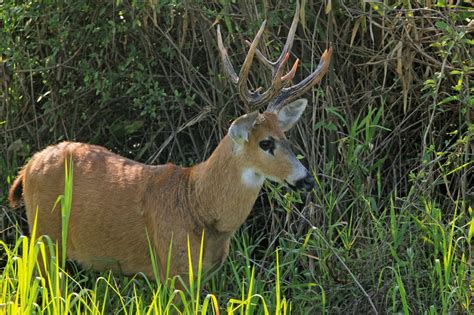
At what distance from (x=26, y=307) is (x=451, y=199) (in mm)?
2960

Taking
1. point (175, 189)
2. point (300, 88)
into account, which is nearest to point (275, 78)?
point (300, 88)

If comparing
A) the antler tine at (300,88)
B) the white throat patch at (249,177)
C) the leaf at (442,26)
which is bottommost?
the white throat patch at (249,177)

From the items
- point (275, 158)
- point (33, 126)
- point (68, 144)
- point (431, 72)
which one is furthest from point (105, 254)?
point (431, 72)

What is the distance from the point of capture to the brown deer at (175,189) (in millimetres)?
6047

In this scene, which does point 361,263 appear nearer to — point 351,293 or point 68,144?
point 351,293

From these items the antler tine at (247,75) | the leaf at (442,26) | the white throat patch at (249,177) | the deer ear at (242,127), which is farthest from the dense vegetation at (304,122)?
the antler tine at (247,75)

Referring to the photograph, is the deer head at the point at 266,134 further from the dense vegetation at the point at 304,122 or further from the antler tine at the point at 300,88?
the dense vegetation at the point at 304,122

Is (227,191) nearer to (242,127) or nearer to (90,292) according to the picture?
(242,127)

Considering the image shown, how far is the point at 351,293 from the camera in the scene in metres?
6.19

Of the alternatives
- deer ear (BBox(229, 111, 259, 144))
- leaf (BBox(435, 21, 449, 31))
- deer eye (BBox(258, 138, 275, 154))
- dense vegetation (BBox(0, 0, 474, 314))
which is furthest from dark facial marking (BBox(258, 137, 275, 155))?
leaf (BBox(435, 21, 449, 31))

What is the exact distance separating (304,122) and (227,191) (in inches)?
47.5

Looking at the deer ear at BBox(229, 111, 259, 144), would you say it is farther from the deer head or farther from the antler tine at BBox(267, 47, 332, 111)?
the antler tine at BBox(267, 47, 332, 111)

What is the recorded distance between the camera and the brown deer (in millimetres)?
6047

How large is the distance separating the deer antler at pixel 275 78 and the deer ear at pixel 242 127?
0.17 meters
